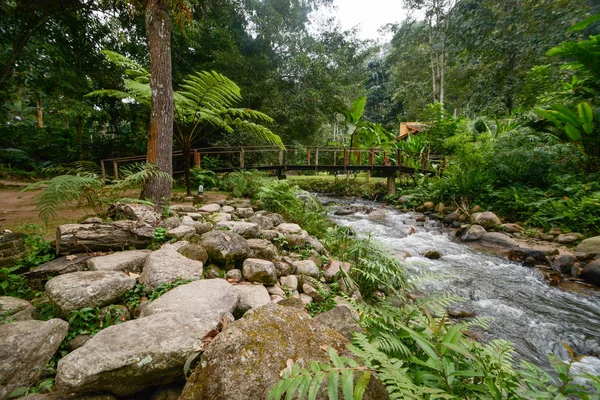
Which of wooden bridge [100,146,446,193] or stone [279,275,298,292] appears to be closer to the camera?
stone [279,275,298,292]

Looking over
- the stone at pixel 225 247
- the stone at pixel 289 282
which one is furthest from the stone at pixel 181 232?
the stone at pixel 289 282

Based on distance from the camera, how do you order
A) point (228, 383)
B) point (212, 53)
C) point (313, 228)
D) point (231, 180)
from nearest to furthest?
point (228, 383) → point (313, 228) → point (231, 180) → point (212, 53)

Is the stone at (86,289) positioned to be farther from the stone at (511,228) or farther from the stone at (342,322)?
the stone at (511,228)

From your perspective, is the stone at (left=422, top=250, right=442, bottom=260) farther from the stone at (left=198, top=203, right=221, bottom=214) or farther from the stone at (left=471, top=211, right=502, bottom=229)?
the stone at (left=198, top=203, right=221, bottom=214)

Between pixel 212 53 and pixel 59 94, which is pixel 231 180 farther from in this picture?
pixel 59 94

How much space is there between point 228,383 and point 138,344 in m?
0.60

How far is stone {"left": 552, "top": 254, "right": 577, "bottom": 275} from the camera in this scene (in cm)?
454

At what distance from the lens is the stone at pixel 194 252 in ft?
8.55

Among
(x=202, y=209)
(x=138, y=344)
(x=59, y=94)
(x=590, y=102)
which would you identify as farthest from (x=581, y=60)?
(x=59, y=94)

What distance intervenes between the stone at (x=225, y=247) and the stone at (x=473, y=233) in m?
5.99

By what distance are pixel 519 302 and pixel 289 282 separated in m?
3.50

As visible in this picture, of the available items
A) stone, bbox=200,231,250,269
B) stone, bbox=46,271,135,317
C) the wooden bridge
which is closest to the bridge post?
the wooden bridge

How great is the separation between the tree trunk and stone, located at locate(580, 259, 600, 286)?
6.95 metres

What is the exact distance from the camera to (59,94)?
325 inches
